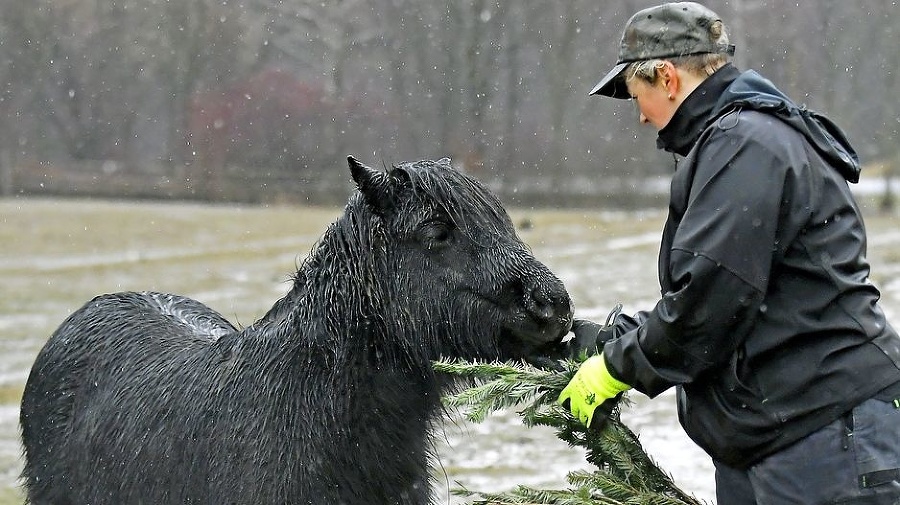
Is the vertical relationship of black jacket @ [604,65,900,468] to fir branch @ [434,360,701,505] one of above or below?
above

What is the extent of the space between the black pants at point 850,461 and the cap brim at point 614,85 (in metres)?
1.14

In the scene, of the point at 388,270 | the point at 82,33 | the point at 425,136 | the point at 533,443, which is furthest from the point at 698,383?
the point at 82,33

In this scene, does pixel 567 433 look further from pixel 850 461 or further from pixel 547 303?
pixel 850 461

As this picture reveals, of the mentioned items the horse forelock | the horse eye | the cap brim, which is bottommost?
the horse eye

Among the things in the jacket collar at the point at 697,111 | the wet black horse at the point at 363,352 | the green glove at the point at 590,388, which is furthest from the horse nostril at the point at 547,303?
the jacket collar at the point at 697,111

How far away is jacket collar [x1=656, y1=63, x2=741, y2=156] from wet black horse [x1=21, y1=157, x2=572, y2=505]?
0.54m

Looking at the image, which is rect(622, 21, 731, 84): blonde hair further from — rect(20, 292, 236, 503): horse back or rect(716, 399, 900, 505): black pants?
rect(20, 292, 236, 503): horse back

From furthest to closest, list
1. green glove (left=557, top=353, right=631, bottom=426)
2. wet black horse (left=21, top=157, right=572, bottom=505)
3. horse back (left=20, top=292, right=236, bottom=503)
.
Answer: horse back (left=20, top=292, right=236, bottom=503), wet black horse (left=21, top=157, right=572, bottom=505), green glove (left=557, top=353, right=631, bottom=426)

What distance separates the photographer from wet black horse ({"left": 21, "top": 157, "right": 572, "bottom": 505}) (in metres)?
3.00

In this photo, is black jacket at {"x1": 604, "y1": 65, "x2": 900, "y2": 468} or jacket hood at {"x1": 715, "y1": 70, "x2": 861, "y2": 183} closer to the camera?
black jacket at {"x1": 604, "y1": 65, "x2": 900, "y2": 468}

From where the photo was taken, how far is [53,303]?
49.9ft

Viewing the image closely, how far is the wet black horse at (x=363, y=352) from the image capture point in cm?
300

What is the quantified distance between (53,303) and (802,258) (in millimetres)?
14222

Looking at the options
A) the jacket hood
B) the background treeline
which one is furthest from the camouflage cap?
the background treeline
